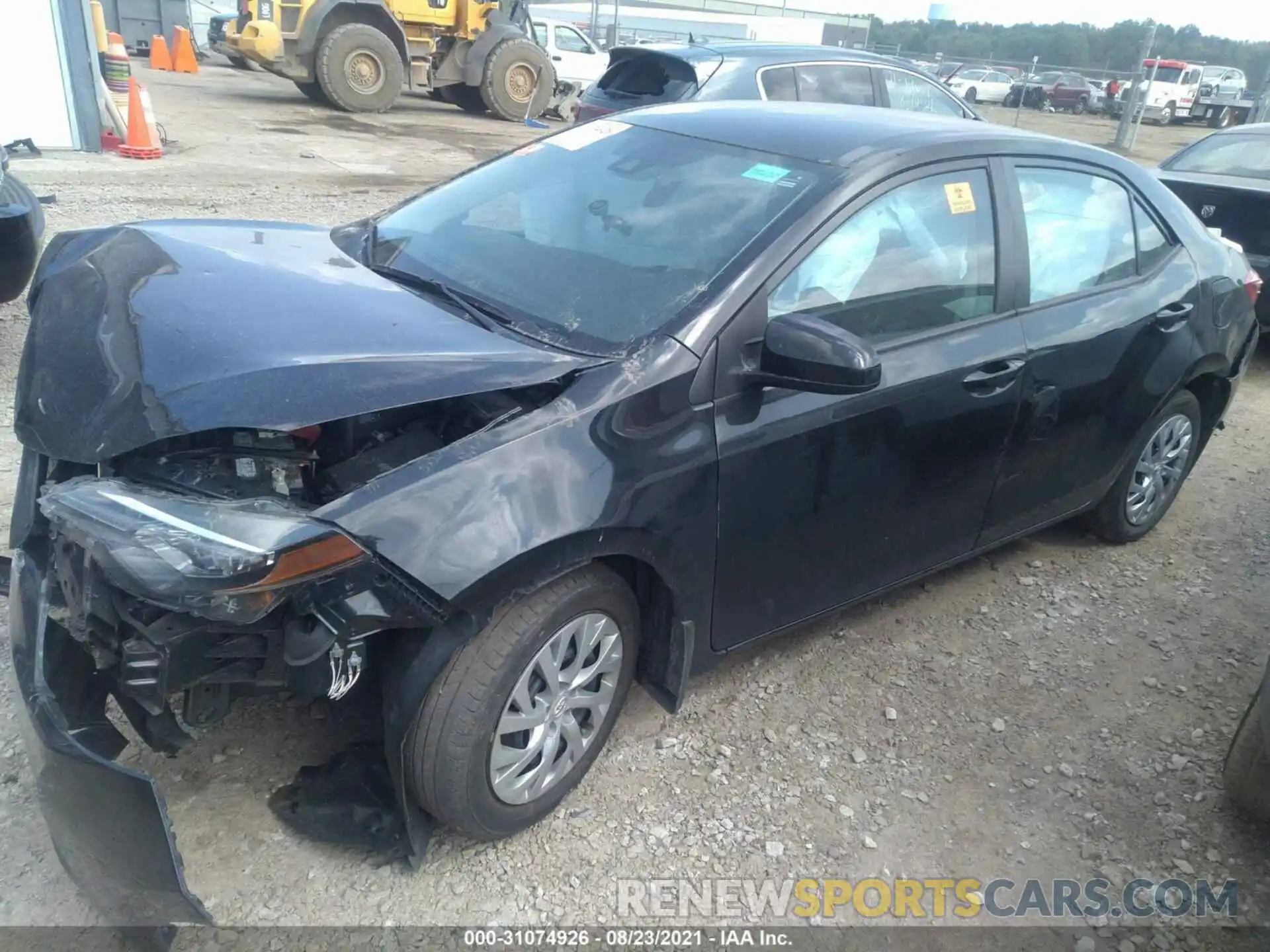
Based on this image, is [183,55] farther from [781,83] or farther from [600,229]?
[600,229]

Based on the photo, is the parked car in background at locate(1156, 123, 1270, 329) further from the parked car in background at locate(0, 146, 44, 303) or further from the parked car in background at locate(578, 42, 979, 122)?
the parked car in background at locate(0, 146, 44, 303)

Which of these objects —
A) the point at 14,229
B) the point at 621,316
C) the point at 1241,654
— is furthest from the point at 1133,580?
the point at 14,229

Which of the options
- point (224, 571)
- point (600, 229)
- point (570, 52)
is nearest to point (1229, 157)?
point (600, 229)

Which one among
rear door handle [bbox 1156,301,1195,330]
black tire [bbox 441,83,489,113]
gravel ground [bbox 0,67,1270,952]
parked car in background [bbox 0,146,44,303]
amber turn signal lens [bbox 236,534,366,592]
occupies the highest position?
rear door handle [bbox 1156,301,1195,330]

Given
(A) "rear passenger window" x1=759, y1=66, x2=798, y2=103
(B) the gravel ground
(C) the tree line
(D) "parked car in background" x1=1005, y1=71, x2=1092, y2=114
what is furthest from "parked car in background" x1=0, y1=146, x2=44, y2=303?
(C) the tree line

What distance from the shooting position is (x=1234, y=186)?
6.40 metres

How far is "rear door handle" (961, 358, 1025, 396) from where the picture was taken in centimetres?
297

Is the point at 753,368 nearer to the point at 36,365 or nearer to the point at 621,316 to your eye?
the point at 621,316

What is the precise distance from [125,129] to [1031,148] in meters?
10.1

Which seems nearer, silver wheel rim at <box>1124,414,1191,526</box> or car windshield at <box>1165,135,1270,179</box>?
silver wheel rim at <box>1124,414,1191,526</box>

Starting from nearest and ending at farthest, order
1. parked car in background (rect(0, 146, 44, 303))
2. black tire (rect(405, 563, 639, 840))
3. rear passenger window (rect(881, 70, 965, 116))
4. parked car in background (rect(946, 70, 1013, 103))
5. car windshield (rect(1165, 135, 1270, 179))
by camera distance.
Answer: black tire (rect(405, 563, 639, 840)) → parked car in background (rect(0, 146, 44, 303)) → car windshield (rect(1165, 135, 1270, 179)) → rear passenger window (rect(881, 70, 965, 116)) → parked car in background (rect(946, 70, 1013, 103))

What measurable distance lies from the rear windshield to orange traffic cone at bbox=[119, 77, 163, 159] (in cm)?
495

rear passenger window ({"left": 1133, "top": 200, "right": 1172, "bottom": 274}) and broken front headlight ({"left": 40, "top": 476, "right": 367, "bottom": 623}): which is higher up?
rear passenger window ({"left": 1133, "top": 200, "right": 1172, "bottom": 274})

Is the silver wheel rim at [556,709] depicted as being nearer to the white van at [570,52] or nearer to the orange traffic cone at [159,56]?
the white van at [570,52]
